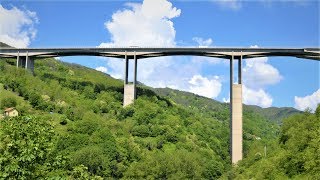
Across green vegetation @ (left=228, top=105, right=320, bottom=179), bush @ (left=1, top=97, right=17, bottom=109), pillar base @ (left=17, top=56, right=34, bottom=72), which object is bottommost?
green vegetation @ (left=228, top=105, right=320, bottom=179)

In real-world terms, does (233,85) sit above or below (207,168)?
above

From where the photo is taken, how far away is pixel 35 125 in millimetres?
12938

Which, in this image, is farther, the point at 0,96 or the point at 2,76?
the point at 2,76

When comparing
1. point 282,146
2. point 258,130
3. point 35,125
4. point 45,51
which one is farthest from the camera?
point 258,130

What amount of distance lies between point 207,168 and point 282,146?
16396mm

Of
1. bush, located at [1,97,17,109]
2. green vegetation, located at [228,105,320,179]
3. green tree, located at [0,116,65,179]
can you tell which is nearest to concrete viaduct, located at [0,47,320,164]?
bush, located at [1,97,17,109]

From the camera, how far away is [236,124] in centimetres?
6169

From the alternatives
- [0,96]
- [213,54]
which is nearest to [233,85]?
[213,54]

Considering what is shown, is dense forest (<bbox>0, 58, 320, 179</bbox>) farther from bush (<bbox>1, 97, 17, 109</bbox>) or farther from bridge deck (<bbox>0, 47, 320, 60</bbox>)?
bridge deck (<bbox>0, 47, 320, 60</bbox>)

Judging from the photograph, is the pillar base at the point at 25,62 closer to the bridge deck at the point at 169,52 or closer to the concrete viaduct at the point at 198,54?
the concrete viaduct at the point at 198,54

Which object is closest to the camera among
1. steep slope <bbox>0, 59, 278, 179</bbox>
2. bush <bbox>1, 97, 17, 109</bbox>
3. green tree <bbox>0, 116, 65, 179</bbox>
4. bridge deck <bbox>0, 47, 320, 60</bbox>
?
green tree <bbox>0, 116, 65, 179</bbox>

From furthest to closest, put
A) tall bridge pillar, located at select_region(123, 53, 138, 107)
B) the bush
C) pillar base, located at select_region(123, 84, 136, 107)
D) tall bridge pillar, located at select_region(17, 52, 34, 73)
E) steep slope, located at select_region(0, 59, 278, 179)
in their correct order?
tall bridge pillar, located at select_region(17, 52, 34, 73) < pillar base, located at select_region(123, 84, 136, 107) < tall bridge pillar, located at select_region(123, 53, 138, 107) < the bush < steep slope, located at select_region(0, 59, 278, 179)

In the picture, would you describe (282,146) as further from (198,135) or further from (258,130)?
(258,130)

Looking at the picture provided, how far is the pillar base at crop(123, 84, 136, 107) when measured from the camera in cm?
7181
